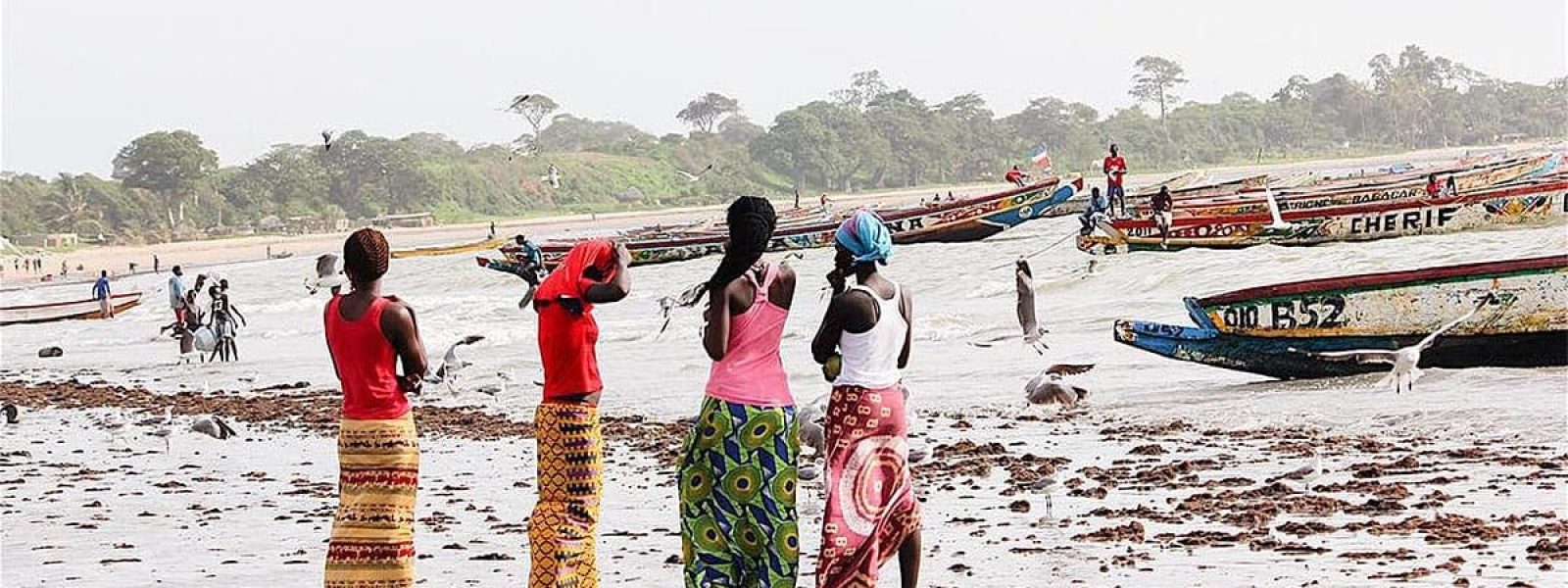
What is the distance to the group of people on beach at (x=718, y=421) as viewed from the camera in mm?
5969

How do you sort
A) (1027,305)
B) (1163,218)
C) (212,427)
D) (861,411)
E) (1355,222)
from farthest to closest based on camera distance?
(1163,218) < (1355,222) < (1027,305) < (212,427) < (861,411)

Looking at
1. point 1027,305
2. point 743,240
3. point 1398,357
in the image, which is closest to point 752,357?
point 743,240

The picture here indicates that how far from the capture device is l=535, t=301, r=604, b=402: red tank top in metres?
6.10

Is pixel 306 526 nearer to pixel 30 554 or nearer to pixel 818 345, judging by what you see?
pixel 30 554

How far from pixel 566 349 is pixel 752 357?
0.59 meters

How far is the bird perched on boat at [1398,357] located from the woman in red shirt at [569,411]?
6551 mm

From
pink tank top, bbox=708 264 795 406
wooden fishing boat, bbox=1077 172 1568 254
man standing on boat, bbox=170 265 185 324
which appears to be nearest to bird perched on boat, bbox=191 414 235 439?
pink tank top, bbox=708 264 795 406

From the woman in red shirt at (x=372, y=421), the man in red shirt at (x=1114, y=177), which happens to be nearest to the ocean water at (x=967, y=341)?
the man in red shirt at (x=1114, y=177)

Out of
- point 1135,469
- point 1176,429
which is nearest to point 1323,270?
point 1176,429

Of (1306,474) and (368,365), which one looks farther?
(1306,474)

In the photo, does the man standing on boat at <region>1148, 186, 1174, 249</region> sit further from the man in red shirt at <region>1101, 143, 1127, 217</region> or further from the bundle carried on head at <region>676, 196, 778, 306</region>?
the bundle carried on head at <region>676, 196, 778, 306</region>

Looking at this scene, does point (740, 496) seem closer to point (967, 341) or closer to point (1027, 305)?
point (1027, 305)

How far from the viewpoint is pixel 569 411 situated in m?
6.13

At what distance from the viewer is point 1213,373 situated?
14703mm
